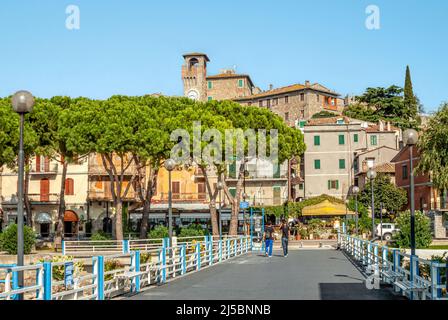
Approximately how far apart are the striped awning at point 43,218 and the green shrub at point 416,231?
107 feet

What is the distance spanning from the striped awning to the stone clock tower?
56392 mm

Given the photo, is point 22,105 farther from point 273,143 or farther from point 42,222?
point 42,222

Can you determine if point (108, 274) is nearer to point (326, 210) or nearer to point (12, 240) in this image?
point (12, 240)

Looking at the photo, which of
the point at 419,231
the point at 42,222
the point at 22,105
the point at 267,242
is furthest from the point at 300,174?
the point at 22,105

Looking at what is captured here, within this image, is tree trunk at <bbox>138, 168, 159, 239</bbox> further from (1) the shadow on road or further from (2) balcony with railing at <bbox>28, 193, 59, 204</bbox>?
(1) the shadow on road

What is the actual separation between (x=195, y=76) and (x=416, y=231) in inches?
3160

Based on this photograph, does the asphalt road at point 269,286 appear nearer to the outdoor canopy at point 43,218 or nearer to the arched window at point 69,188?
the outdoor canopy at point 43,218

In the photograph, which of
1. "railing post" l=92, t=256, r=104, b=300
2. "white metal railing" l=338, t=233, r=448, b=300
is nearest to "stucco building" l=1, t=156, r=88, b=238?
"white metal railing" l=338, t=233, r=448, b=300

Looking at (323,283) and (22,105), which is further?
(323,283)

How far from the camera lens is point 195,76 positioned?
4540 inches

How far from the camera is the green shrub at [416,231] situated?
118 ft

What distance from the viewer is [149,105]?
46688mm

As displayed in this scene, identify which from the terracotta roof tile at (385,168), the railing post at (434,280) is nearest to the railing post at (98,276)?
the railing post at (434,280)
